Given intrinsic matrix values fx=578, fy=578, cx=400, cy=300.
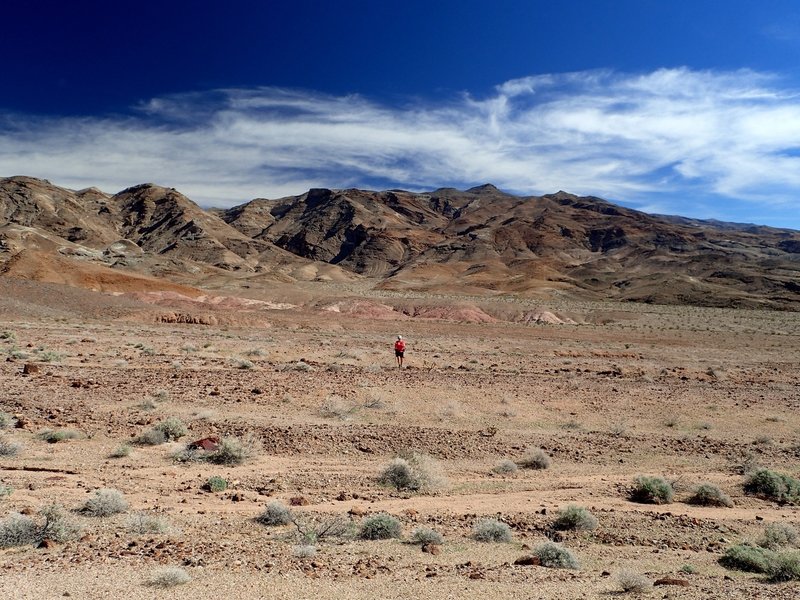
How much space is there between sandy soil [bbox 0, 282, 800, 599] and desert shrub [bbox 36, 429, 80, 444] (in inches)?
5.2

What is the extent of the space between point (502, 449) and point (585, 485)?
7.30ft

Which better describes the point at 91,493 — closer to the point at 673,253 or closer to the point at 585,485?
the point at 585,485

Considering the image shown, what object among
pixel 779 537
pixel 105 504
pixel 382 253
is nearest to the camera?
pixel 105 504

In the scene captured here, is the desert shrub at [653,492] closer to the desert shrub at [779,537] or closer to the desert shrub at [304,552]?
the desert shrub at [779,537]

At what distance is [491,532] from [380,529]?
1.40m

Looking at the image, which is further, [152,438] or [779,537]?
[152,438]

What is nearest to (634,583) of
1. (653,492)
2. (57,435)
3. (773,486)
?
(653,492)

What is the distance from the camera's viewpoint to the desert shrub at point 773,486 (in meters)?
9.55

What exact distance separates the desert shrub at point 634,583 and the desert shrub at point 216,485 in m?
5.62

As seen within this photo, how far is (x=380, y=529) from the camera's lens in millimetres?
7078

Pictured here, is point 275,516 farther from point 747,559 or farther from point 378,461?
point 747,559

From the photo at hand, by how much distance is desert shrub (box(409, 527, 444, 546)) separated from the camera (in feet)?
22.9

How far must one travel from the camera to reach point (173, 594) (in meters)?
5.27

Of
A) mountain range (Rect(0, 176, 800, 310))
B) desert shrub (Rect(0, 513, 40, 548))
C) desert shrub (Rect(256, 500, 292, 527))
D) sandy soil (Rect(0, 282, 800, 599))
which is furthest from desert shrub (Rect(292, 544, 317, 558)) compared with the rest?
mountain range (Rect(0, 176, 800, 310))
